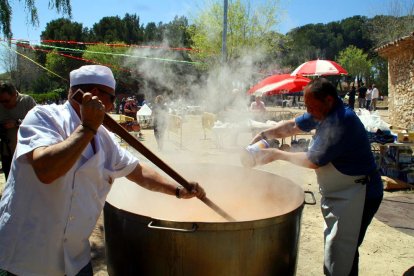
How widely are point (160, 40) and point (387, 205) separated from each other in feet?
48.0

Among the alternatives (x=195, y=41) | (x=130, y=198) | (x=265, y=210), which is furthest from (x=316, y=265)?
(x=195, y=41)

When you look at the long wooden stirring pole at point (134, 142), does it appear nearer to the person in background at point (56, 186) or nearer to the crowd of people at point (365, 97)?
the person in background at point (56, 186)

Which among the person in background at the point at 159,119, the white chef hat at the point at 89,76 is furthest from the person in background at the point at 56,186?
the person in background at the point at 159,119

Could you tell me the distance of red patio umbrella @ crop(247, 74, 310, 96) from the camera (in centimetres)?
1010

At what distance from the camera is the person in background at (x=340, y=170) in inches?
93.5

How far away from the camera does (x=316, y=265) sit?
341 cm

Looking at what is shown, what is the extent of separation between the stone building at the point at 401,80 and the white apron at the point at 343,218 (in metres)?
9.18

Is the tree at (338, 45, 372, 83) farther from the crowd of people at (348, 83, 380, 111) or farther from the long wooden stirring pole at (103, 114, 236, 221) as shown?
the long wooden stirring pole at (103, 114, 236, 221)

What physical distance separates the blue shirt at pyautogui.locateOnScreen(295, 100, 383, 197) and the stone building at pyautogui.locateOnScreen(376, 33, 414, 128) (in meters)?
9.04

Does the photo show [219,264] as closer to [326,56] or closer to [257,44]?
[257,44]

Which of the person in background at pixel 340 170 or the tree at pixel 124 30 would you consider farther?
the tree at pixel 124 30

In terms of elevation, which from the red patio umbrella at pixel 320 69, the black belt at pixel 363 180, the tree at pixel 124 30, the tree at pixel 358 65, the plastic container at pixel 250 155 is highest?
the tree at pixel 124 30

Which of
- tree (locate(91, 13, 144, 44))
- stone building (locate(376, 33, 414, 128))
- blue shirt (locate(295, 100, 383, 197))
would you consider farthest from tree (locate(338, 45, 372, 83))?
blue shirt (locate(295, 100, 383, 197))

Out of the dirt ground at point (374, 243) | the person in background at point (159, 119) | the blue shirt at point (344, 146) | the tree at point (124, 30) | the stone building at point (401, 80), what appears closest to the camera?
the blue shirt at point (344, 146)
